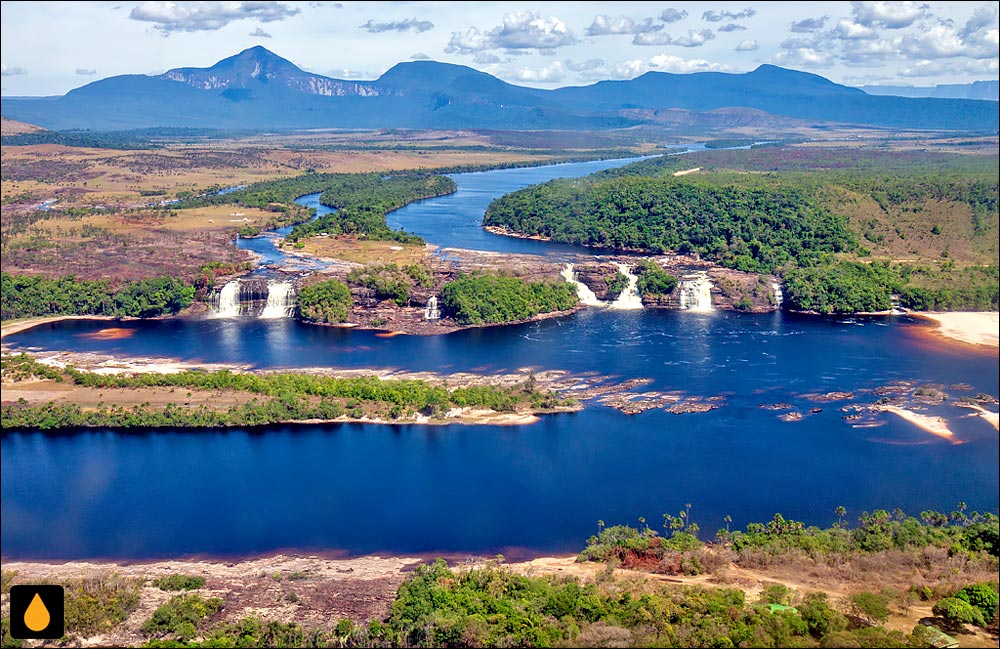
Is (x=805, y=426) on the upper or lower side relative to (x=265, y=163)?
lower

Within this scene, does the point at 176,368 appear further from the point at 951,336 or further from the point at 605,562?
the point at 951,336

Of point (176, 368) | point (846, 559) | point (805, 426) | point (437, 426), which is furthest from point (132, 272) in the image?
point (846, 559)

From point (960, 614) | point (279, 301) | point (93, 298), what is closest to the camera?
point (960, 614)

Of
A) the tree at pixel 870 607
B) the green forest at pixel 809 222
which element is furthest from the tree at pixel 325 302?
the tree at pixel 870 607

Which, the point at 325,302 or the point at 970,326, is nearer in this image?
the point at 970,326

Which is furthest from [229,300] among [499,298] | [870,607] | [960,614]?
[960,614]

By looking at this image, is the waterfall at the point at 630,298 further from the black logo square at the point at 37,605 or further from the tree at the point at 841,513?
the black logo square at the point at 37,605

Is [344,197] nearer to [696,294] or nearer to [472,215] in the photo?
[472,215]
